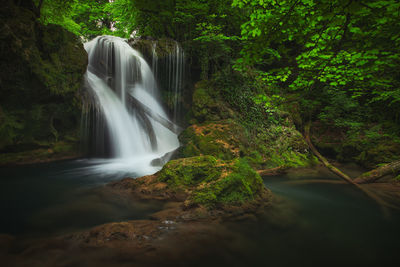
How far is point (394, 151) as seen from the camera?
6.55 meters

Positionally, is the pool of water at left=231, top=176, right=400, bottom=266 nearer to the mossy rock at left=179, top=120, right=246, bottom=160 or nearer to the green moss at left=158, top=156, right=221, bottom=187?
the green moss at left=158, top=156, right=221, bottom=187

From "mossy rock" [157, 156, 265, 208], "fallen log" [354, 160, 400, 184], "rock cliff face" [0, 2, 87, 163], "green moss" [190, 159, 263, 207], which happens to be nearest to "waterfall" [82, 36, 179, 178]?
"rock cliff face" [0, 2, 87, 163]

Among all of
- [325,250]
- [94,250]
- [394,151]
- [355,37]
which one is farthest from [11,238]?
[394,151]

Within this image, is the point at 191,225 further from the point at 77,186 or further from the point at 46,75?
the point at 46,75

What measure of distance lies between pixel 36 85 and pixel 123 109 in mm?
2984

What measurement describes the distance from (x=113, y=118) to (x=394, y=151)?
406 inches

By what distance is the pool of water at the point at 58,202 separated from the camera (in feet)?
8.98

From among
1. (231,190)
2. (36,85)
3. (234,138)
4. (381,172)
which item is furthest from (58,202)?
(381,172)

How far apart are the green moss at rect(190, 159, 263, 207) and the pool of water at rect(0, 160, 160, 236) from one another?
2.66 ft

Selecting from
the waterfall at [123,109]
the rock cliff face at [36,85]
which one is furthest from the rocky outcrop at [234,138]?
the rock cliff face at [36,85]

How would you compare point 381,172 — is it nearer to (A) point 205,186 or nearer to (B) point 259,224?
(B) point 259,224

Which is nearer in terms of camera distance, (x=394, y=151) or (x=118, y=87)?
(x=394, y=151)

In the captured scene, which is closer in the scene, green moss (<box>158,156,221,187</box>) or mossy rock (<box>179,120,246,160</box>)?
green moss (<box>158,156,221,187</box>)

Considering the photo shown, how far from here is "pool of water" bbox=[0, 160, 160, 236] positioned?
8.98 ft
